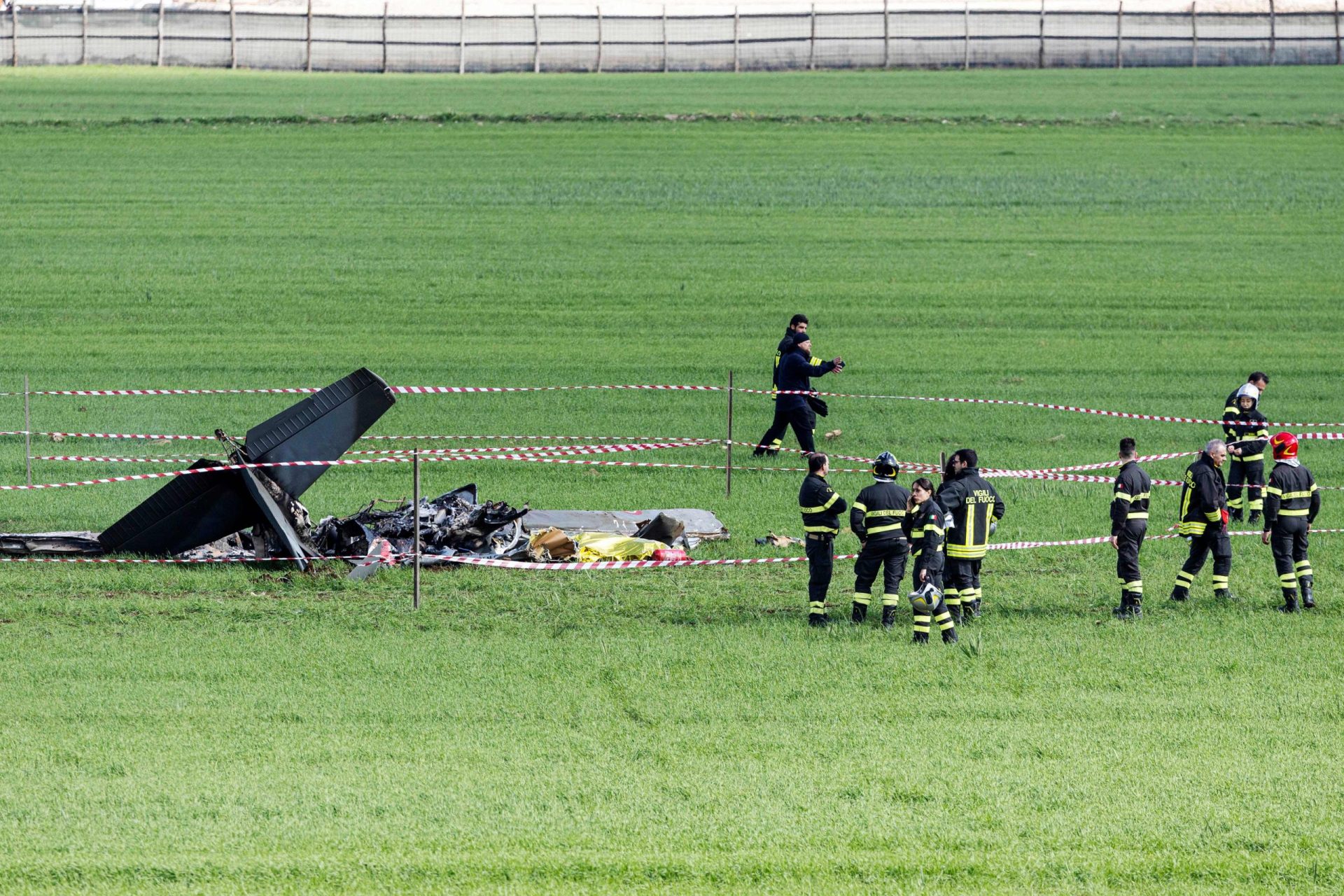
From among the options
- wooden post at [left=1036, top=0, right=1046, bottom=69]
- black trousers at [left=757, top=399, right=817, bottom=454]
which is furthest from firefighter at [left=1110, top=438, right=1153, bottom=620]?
wooden post at [left=1036, top=0, right=1046, bottom=69]

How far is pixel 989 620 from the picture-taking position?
13523 mm

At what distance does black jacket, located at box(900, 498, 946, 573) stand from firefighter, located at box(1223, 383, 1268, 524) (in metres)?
5.84

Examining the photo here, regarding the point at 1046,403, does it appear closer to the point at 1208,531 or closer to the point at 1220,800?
the point at 1208,531

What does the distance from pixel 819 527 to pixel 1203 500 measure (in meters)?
3.86

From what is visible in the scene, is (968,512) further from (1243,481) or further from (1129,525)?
(1243,481)

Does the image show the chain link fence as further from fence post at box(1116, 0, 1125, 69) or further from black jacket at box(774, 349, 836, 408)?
black jacket at box(774, 349, 836, 408)

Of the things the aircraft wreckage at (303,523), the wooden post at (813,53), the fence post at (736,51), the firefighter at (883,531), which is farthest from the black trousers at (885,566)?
the wooden post at (813,53)

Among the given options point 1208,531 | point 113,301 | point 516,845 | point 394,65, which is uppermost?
point 394,65

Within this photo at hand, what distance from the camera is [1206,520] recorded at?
14109 millimetres

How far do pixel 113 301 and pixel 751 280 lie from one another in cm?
1249

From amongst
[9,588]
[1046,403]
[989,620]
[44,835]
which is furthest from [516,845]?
[1046,403]

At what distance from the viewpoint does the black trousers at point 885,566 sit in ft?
42.9

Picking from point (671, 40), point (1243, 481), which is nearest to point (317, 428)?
point (1243, 481)

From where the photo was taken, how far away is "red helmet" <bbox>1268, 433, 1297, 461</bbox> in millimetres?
14391
